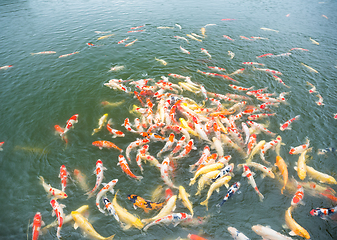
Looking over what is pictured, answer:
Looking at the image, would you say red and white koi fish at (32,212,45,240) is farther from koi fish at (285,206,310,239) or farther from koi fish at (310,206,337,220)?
koi fish at (310,206,337,220)

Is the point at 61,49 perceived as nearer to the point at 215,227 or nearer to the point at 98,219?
the point at 98,219

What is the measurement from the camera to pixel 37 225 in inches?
206

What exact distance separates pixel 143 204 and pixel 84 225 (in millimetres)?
1765

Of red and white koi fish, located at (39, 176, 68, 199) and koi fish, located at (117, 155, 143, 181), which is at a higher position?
koi fish, located at (117, 155, 143, 181)

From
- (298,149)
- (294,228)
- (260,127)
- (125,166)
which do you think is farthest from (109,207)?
(298,149)

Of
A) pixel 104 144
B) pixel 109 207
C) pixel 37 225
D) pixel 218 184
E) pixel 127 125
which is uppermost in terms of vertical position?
pixel 127 125

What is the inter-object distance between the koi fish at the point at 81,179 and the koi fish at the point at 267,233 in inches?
219

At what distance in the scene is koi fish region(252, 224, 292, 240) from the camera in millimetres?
4733

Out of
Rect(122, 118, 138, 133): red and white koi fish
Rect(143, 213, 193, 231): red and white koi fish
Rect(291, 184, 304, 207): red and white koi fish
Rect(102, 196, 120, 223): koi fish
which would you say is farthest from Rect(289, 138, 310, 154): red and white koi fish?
Rect(102, 196, 120, 223): koi fish

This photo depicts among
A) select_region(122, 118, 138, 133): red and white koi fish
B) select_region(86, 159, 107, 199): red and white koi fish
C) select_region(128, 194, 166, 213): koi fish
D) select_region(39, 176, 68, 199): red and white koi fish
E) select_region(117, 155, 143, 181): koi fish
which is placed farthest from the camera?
select_region(122, 118, 138, 133): red and white koi fish

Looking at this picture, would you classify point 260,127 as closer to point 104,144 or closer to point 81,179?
point 104,144

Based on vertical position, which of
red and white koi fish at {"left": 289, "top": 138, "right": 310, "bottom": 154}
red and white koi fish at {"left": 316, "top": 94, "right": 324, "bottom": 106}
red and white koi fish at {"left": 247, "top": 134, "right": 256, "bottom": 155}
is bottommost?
red and white koi fish at {"left": 289, "top": 138, "right": 310, "bottom": 154}

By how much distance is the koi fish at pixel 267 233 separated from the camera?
473cm

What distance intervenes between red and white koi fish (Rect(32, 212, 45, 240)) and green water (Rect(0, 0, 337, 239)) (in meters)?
0.15
